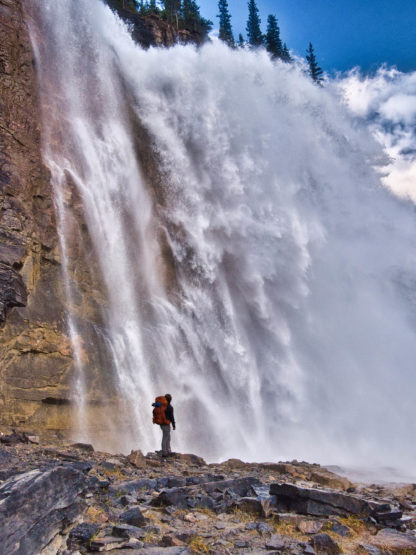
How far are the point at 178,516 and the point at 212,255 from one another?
17741mm

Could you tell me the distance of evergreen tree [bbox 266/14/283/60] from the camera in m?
45.9

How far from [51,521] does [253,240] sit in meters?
21.3

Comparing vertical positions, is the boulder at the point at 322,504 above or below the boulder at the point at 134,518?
above

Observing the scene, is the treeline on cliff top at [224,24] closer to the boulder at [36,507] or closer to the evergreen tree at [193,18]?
the evergreen tree at [193,18]

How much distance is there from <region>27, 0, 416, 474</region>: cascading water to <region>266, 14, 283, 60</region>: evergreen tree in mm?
16789

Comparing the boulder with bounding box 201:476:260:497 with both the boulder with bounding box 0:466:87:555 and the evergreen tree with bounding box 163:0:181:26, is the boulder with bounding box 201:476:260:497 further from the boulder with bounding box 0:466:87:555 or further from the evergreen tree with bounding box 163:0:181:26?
the evergreen tree with bounding box 163:0:181:26

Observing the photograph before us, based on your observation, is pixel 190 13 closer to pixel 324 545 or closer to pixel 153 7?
pixel 153 7

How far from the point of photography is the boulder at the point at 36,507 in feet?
11.5

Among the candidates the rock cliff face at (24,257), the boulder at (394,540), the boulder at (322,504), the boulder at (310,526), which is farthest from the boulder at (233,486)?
the rock cliff face at (24,257)

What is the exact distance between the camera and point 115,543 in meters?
4.39

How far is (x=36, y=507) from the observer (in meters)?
3.83

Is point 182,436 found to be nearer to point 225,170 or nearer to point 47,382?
point 47,382

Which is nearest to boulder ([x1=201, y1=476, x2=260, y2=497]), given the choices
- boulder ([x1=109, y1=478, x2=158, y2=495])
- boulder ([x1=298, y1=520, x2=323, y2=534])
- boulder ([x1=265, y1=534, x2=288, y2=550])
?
boulder ([x1=109, y1=478, x2=158, y2=495])

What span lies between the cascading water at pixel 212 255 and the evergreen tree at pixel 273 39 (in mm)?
16789
